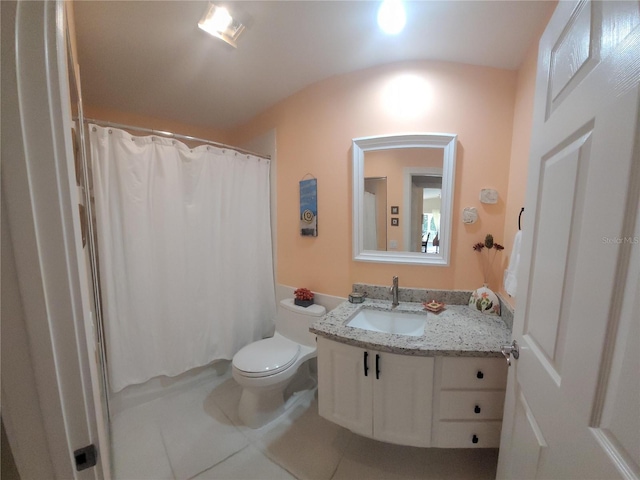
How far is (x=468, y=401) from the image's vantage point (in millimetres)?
1030

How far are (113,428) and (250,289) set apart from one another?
1.17m

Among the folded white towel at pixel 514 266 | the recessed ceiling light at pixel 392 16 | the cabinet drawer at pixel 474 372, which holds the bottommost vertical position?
the cabinet drawer at pixel 474 372

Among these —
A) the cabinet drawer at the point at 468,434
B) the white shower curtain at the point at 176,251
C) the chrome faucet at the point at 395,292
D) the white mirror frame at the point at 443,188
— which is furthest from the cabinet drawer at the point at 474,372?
the white shower curtain at the point at 176,251

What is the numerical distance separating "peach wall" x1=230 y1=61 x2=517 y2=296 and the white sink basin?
0.23 m

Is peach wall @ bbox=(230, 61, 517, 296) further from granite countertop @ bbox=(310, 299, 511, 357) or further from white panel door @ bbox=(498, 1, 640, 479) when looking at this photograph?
white panel door @ bbox=(498, 1, 640, 479)

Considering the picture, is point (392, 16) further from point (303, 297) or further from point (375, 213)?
point (303, 297)

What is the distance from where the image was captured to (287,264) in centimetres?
197

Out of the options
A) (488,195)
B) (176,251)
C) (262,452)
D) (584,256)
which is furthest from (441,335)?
(176,251)

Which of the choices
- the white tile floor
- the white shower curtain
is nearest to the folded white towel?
the white tile floor

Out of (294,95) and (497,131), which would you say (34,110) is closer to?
(294,95)

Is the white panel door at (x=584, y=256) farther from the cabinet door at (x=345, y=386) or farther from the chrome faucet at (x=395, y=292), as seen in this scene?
the chrome faucet at (x=395, y=292)

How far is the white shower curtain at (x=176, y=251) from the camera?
4.66 feet

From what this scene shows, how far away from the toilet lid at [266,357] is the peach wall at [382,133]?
0.47m

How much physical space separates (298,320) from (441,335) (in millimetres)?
958
